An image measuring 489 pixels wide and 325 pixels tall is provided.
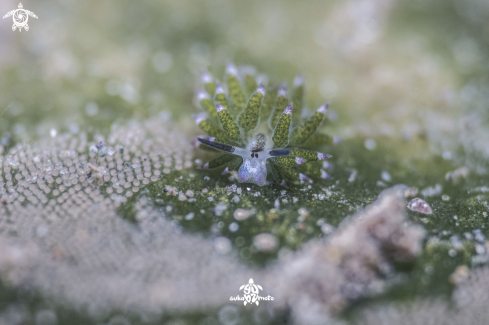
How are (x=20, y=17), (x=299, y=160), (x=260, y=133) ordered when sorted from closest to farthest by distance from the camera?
(x=299, y=160) → (x=260, y=133) → (x=20, y=17)

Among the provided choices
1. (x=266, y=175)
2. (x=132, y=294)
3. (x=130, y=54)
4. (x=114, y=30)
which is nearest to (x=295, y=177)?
(x=266, y=175)

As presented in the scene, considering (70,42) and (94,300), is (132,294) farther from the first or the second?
(70,42)

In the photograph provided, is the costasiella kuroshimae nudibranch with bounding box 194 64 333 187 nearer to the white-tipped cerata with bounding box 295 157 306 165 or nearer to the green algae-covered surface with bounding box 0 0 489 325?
the white-tipped cerata with bounding box 295 157 306 165

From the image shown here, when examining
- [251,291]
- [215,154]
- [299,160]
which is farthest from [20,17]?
[251,291]

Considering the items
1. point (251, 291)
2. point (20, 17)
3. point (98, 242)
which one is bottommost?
point (251, 291)

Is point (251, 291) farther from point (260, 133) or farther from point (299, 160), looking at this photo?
point (260, 133)
